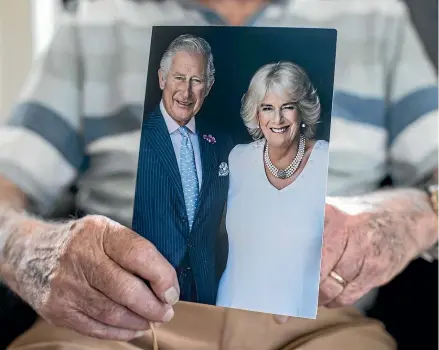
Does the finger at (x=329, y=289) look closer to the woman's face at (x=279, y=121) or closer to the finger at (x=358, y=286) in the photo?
the finger at (x=358, y=286)

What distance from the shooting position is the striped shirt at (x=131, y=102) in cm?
67

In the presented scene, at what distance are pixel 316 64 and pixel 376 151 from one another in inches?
10.1

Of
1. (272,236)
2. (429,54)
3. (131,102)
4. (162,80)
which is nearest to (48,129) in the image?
(131,102)

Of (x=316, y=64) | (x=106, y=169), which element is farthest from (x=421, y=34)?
(x=106, y=169)

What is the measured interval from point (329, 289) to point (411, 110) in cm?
27

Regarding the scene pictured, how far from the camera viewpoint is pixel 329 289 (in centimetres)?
54

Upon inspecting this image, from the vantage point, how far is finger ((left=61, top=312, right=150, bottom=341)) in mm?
519

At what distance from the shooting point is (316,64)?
470 millimetres

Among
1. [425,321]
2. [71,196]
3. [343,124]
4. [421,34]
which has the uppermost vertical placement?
[421,34]

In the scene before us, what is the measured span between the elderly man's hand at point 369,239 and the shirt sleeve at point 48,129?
341 mm

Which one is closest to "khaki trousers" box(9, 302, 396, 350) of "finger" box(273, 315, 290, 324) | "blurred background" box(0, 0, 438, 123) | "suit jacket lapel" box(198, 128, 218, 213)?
"finger" box(273, 315, 290, 324)

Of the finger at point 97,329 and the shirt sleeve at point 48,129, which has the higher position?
the shirt sleeve at point 48,129

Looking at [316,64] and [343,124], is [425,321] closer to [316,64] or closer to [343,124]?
[343,124]

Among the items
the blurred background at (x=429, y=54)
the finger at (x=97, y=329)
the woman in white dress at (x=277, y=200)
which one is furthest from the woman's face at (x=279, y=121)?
the blurred background at (x=429, y=54)
